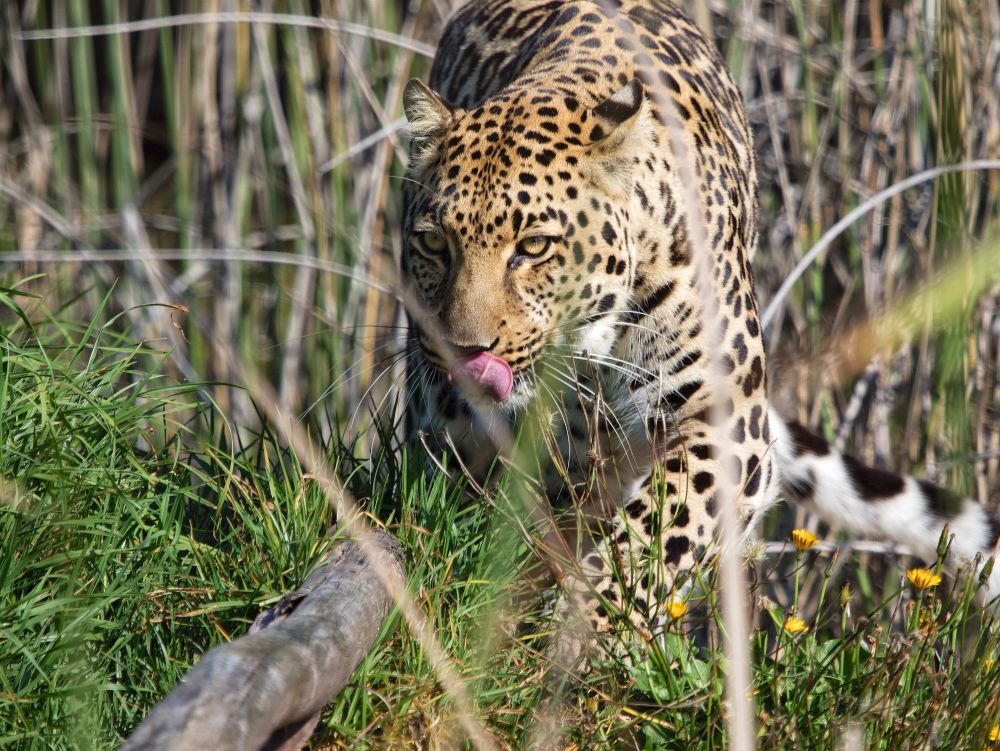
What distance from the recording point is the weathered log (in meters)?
1.76

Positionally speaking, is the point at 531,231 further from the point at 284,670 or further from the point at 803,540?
the point at 284,670

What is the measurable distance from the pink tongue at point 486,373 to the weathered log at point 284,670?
2.43 ft

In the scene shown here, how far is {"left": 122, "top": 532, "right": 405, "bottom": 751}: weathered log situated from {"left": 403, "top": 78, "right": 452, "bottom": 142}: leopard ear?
4.95 ft

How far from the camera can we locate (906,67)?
523cm

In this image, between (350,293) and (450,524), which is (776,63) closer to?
(350,293)

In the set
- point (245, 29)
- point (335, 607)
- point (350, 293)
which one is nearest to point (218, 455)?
point (335, 607)

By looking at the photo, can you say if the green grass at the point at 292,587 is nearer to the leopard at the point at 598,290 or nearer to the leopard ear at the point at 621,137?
the leopard at the point at 598,290

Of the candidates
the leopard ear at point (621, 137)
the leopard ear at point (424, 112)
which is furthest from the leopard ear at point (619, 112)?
the leopard ear at point (424, 112)

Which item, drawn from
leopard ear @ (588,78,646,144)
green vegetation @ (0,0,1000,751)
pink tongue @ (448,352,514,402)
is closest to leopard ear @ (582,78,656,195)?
leopard ear @ (588,78,646,144)

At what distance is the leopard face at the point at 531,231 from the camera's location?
344 cm

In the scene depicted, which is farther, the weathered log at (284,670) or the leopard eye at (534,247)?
the leopard eye at (534,247)

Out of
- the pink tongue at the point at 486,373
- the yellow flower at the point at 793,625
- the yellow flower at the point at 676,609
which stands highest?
the pink tongue at the point at 486,373

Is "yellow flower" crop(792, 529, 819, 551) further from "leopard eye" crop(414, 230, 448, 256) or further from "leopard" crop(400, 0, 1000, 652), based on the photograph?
"leopard eye" crop(414, 230, 448, 256)

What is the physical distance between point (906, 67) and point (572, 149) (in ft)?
7.58
